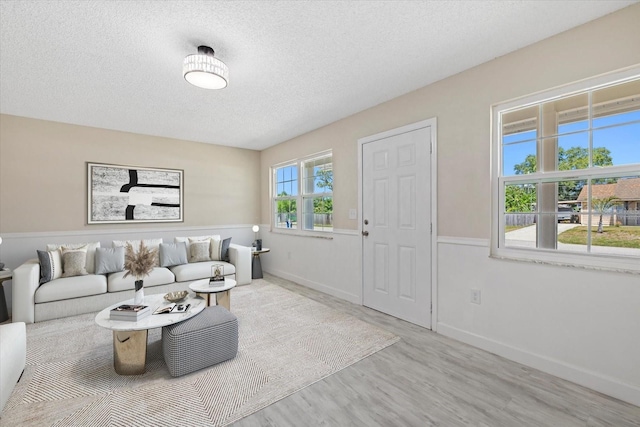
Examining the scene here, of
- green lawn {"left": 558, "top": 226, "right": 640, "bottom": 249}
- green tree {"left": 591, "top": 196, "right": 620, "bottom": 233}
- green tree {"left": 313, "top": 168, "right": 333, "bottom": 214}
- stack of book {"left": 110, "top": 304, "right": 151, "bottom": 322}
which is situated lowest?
stack of book {"left": 110, "top": 304, "right": 151, "bottom": 322}

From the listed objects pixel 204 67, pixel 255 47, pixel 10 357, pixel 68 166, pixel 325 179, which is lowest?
pixel 10 357

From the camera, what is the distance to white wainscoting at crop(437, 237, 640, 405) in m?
1.86

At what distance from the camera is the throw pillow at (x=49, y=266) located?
3.27 metres

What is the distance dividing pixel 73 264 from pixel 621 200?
5516 mm

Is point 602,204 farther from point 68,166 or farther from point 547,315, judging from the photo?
point 68,166

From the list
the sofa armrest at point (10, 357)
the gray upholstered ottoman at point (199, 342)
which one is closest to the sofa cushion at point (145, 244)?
the sofa armrest at point (10, 357)

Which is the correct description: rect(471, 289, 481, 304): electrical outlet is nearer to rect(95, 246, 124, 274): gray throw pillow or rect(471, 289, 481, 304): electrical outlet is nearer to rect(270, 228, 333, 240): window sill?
rect(270, 228, 333, 240): window sill

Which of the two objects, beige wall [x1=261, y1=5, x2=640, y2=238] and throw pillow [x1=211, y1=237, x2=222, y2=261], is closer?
beige wall [x1=261, y1=5, x2=640, y2=238]

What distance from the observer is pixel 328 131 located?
13.9ft

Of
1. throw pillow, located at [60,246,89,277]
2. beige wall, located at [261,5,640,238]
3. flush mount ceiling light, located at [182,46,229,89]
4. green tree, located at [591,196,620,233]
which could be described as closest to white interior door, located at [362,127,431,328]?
beige wall, located at [261,5,640,238]

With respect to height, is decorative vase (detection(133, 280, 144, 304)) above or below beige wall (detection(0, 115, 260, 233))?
below

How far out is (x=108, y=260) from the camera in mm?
3713

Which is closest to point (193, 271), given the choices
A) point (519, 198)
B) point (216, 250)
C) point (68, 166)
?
point (216, 250)

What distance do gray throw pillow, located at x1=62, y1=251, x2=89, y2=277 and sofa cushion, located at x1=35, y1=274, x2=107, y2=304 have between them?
81 millimetres
